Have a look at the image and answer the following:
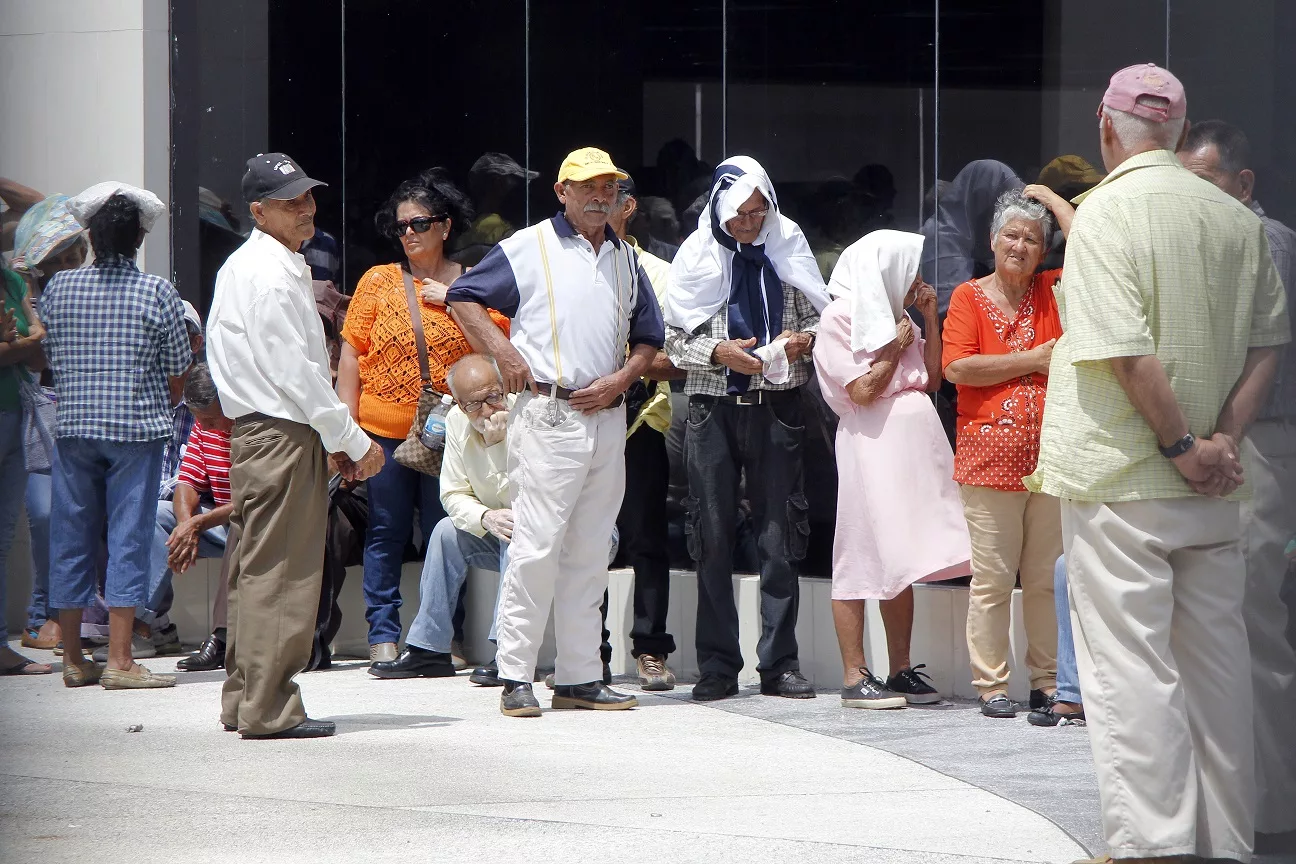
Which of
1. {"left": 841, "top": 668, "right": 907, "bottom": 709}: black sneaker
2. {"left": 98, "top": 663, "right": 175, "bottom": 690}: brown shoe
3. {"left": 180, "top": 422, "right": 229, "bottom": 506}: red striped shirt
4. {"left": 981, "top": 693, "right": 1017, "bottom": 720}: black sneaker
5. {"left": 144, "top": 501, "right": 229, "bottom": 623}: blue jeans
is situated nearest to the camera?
{"left": 981, "top": 693, "right": 1017, "bottom": 720}: black sneaker

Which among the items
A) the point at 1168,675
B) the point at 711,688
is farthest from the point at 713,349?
the point at 1168,675

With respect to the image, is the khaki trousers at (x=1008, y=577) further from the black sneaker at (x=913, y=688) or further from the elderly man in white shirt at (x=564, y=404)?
the elderly man in white shirt at (x=564, y=404)

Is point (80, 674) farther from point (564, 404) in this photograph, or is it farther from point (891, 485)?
point (891, 485)

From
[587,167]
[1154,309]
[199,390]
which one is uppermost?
[587,167]

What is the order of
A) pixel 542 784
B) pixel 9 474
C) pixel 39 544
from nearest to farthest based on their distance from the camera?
pixel 542 784, pixel 9 474, pixel 39 544

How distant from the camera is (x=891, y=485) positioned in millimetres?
6809

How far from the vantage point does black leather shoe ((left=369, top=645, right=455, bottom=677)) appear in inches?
304

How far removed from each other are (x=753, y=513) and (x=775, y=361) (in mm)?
622

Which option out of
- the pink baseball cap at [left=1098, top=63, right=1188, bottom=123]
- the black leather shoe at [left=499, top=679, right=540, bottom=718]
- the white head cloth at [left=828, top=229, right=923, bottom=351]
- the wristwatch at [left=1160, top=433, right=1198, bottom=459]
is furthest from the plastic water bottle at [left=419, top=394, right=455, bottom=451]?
the wristwatch at [left=1160, top=433, right=1198, bottom=459]

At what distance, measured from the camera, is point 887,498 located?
6805mm

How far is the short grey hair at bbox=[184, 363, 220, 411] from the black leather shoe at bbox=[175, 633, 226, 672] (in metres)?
1.04

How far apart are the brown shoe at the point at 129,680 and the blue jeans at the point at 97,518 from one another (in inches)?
10.7

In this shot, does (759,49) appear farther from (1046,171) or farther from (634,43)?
(1046,171)

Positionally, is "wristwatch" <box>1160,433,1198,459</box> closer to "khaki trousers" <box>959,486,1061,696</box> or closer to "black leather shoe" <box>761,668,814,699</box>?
"khaki trousers" <box>959,486,1061,696</box>
